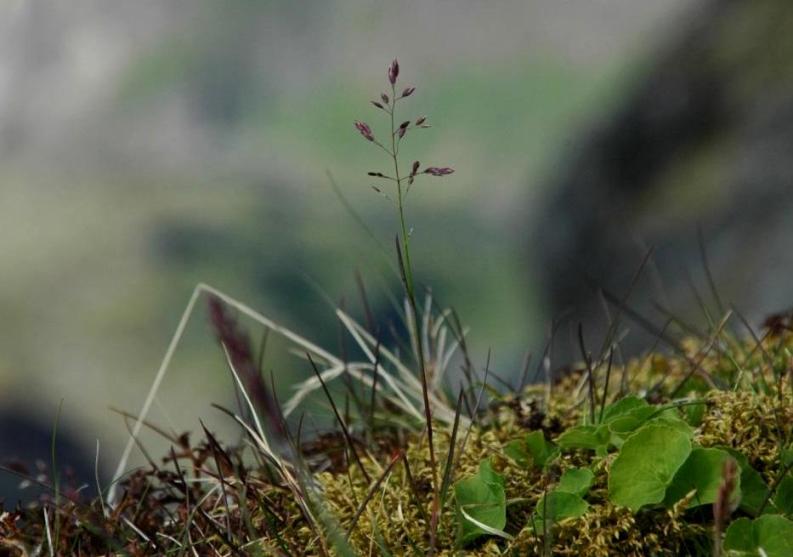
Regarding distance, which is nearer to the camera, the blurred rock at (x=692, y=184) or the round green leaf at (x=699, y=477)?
the round green leaf at (x=699, y=477)

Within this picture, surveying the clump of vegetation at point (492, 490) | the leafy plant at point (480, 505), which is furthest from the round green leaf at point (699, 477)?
the leafy plant at point (480, 505)

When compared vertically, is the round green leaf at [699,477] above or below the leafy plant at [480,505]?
above

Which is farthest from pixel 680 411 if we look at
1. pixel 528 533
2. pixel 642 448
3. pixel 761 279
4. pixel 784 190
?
pixel 784 190

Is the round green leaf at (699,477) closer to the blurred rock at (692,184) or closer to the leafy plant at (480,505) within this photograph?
the leafy plant at (480,505)

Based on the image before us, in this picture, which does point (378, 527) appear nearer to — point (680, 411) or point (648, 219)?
point (680, 411)

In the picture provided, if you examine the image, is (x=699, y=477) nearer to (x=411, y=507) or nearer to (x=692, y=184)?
(x=411, y=507)

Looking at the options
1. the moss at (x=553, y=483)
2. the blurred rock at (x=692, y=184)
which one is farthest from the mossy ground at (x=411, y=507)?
the blurred rock at (x=692, y=184)
